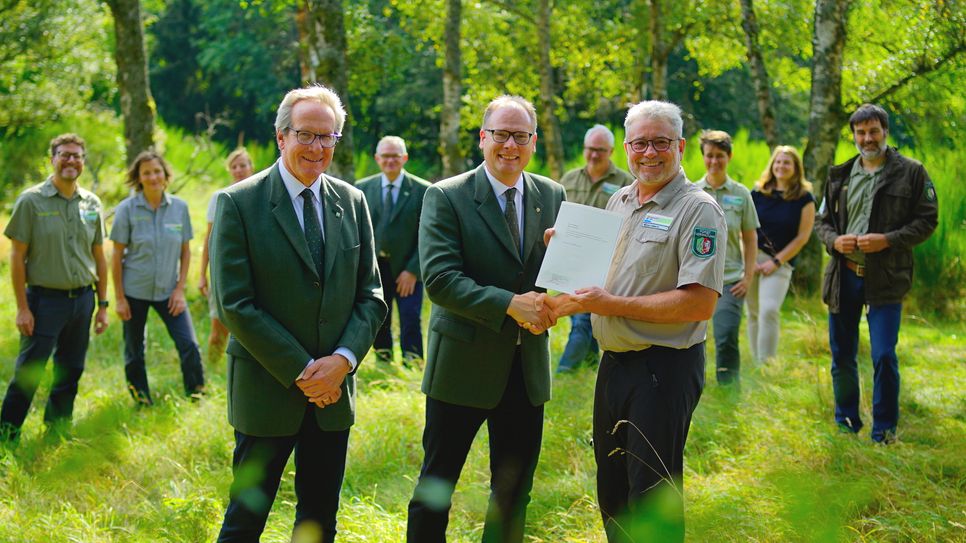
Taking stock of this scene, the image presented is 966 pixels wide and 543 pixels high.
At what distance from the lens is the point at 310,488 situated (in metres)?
3.47

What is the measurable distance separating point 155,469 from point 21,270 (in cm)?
Result: 167

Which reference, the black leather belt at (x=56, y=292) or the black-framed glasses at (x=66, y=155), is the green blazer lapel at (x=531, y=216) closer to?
the black-framed glasses at (x=66, y=155)

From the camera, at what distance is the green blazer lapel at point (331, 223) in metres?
3.39

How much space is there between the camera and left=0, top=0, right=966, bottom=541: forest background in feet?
14.3

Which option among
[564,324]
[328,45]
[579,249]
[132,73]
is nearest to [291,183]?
[579,249]

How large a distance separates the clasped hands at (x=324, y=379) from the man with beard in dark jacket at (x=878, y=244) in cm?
352

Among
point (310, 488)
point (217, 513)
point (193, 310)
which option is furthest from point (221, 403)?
point (193, 310)

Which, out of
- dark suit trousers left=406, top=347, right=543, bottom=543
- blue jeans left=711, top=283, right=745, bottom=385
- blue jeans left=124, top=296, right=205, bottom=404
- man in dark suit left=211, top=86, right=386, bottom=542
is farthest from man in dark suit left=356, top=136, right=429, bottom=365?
man in dark suit left=211, top=86, right=386, bottom=542

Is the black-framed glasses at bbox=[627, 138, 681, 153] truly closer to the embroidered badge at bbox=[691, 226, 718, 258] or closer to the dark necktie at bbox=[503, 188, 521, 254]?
the embroidered badge at bbox=[691, 226, 718, 258]

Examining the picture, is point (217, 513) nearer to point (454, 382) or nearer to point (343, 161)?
point (454, 382)

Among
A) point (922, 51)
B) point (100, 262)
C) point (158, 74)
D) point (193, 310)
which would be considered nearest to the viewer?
point (100, 262)

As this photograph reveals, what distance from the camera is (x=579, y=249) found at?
3365mm

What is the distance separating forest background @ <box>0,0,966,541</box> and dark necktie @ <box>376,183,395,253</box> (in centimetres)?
133

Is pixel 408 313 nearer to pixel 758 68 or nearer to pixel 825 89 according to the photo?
pixel 825 89
